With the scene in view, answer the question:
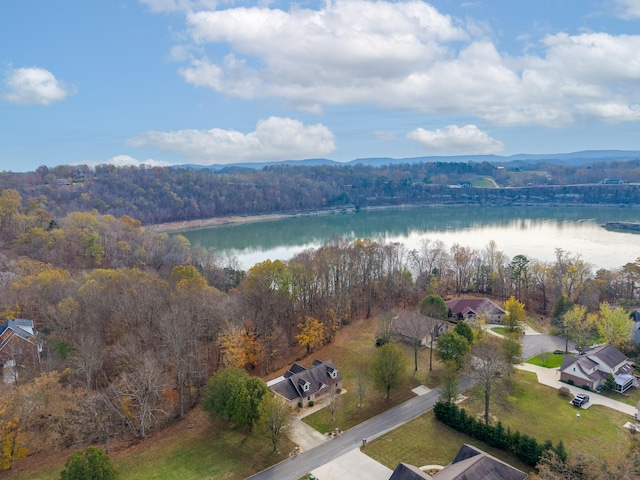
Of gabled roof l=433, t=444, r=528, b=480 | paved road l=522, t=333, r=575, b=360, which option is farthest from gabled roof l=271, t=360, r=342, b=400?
paved road l=522, t=333, r=575, b=360

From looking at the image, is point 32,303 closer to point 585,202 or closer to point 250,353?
point 250,353

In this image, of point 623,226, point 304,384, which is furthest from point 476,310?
point 623,226

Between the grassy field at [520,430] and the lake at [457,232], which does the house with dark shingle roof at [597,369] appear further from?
the lake at [457,232]

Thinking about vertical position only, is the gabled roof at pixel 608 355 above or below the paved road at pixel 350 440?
above

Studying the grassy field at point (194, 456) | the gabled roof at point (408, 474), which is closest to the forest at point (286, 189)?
the grassy field at point (194, 456)

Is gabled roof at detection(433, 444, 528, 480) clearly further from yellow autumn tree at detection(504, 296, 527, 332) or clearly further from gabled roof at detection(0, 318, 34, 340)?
gabled roof at detection(0, 318, 34, 340)

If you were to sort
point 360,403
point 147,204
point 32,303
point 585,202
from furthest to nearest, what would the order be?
point 585,202 < point 147,204 < point 32,303 < point 360,403

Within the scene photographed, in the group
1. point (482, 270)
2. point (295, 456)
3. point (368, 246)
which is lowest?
point (295, 456)

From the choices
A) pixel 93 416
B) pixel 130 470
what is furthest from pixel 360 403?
pixel 93 416
